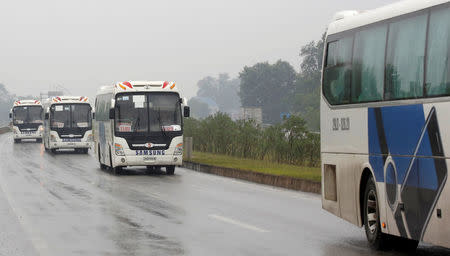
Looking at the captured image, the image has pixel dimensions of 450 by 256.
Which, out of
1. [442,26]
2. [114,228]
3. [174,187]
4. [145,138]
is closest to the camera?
[442,26]

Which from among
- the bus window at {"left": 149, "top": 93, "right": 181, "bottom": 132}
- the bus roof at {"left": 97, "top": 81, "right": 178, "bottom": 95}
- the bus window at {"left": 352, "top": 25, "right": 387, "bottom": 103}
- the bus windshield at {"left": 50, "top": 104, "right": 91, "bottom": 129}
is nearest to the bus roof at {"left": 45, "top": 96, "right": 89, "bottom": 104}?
the bus windshield at {"left": 50, "top": 104, "right": 91, "bottom": 129}

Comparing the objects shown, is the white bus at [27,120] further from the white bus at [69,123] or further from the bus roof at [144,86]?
the bus roof at [144,86]

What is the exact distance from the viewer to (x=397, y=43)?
35.1ft

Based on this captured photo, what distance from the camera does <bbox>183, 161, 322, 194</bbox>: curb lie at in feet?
71.0

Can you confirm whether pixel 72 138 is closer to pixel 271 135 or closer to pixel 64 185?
pixel 271 135

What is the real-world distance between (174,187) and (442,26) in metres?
14.4

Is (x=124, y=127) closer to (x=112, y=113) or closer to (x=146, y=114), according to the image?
(x=112, y=113)

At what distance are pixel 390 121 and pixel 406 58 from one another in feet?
2.73

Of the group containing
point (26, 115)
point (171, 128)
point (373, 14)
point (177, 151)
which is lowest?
point (177, 151)

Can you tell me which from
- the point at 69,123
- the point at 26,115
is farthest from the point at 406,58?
the point at 26,115

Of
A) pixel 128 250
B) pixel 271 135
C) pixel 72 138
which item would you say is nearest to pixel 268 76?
pixel 72 138

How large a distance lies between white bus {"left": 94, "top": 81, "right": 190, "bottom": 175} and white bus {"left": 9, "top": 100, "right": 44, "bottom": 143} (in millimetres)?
36734

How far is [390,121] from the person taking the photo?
10.8m

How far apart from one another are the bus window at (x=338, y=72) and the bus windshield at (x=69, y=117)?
35.4 meters
